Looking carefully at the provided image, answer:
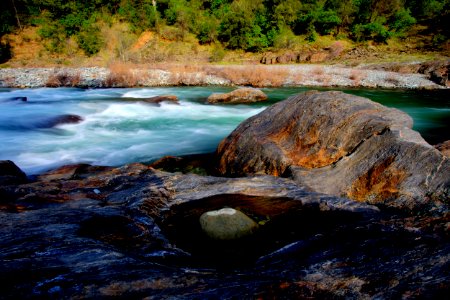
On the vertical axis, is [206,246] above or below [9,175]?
below

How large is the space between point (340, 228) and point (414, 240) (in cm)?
69

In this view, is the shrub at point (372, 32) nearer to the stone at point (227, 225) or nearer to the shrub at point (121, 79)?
the shrub at point (121, 79)

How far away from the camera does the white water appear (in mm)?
9109

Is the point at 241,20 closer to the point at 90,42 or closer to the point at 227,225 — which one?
the point at 90,42

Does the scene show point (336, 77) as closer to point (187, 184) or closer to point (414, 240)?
point (187, 184)

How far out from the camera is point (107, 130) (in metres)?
11.7

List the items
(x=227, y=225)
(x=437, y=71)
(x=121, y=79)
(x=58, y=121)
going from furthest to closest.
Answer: (x=121, y=79) < (x=437, y=71) < (x=58, y=121) < (x=227, y=225)

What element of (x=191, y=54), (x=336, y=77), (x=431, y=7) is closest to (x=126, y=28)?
(x=191, y=54)

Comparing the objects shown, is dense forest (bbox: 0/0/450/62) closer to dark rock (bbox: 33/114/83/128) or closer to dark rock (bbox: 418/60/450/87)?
dark rock (bbox: 418/60/450/87)

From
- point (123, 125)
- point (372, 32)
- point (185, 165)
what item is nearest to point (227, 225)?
point (185, 165)

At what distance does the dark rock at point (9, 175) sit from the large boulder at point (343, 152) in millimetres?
3767

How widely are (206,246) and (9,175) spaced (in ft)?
15.0

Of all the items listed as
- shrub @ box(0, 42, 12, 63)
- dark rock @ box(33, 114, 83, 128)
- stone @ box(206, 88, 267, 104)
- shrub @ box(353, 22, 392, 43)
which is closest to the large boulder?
dark rock @ box(33, 114, 83, 128)

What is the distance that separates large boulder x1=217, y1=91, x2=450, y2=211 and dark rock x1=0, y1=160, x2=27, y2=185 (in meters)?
3.77
